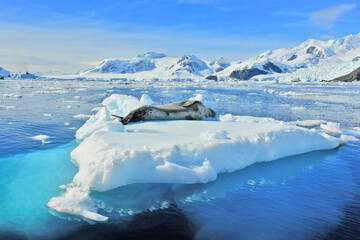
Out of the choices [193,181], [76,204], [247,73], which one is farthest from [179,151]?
[247,73]

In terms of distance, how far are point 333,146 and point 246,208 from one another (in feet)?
12.4

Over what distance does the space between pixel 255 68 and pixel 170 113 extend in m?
103

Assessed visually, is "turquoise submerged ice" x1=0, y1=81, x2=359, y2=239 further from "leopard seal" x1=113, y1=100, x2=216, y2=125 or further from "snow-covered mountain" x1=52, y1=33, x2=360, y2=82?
"snow-covered mountain" x1=52, y1=33, x2=360, y2=82

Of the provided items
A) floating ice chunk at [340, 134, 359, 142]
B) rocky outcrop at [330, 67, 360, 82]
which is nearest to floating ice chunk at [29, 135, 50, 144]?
floating ice chunk at [340, 134, 359, 142]

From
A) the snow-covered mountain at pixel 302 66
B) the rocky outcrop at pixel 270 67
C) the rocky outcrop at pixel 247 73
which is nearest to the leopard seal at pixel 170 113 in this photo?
the snow-covered mountain at pixel 302 66

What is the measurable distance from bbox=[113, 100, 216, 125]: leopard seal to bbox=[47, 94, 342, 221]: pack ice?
119 centimetres

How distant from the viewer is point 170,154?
13.4 ft

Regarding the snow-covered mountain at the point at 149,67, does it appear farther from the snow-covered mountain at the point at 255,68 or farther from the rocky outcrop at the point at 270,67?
the rocky outcrop at the point at 270,67

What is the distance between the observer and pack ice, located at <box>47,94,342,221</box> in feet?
11.8

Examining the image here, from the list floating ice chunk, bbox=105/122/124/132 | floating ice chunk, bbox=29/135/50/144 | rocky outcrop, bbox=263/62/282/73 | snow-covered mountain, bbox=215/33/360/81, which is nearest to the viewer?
floating ice chunk, bbox=105/122/124/132

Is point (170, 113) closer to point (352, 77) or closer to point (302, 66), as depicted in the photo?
point (352, 77)

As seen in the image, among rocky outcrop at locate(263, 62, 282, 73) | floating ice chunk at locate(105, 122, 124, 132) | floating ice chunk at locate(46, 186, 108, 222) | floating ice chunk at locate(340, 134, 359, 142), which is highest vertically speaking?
rocky outcrop at locate(263, 62, 282, 73)

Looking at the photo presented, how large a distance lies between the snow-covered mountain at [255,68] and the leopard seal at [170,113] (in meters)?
68.8

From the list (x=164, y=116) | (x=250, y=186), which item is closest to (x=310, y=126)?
(x=164, y=116)
